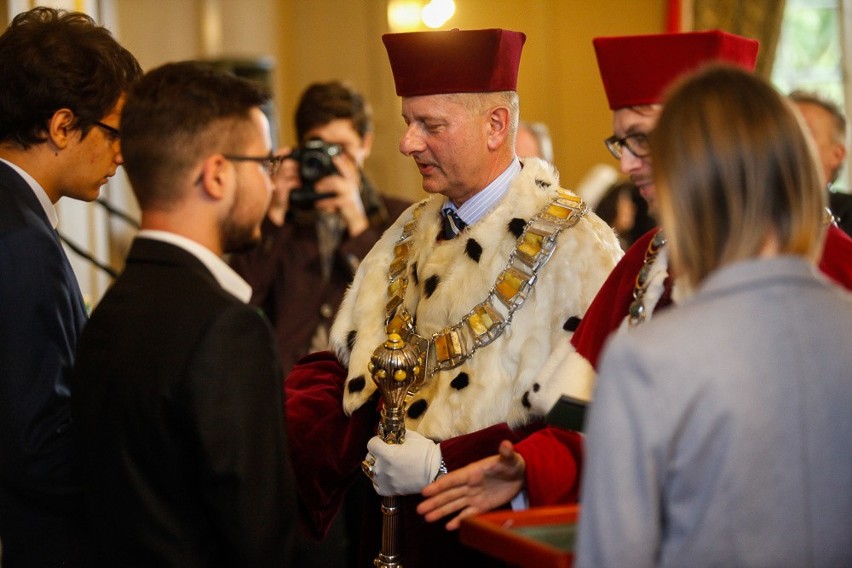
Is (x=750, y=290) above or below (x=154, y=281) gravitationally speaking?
above

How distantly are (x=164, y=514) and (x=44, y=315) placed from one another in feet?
1.82

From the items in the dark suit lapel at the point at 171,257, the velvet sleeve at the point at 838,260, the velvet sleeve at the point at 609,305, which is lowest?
the velvet sleeve at the point at 609,305

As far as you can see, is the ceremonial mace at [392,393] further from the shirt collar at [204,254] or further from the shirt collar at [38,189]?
the shirt collar at [38,189]

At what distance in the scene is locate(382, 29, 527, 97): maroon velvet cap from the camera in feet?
8.13

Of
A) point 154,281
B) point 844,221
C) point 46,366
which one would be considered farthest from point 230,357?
point 844,221

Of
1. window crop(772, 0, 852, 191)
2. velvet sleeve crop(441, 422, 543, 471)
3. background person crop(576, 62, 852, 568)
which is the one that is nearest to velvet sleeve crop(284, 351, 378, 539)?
velvet sleeve crop(441, 422, 543, 471)

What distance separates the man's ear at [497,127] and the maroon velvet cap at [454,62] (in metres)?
0.05

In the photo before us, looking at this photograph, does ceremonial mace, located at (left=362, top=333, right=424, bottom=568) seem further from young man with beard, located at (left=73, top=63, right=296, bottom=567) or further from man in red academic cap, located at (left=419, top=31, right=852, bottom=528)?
young man with beard, located at (left=73, top=63, right=296, bottom=567)

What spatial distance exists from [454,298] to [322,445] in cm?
49

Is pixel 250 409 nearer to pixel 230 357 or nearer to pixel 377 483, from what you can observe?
pixel 230 357

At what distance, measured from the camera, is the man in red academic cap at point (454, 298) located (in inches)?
91.7

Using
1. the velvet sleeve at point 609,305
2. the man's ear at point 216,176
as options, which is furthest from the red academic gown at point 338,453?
the man's ear at point 216,176

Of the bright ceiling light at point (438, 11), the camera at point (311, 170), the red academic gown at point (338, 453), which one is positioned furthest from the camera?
the bright ceiling light at point (438, 11)

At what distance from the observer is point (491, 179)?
99.7 inches
